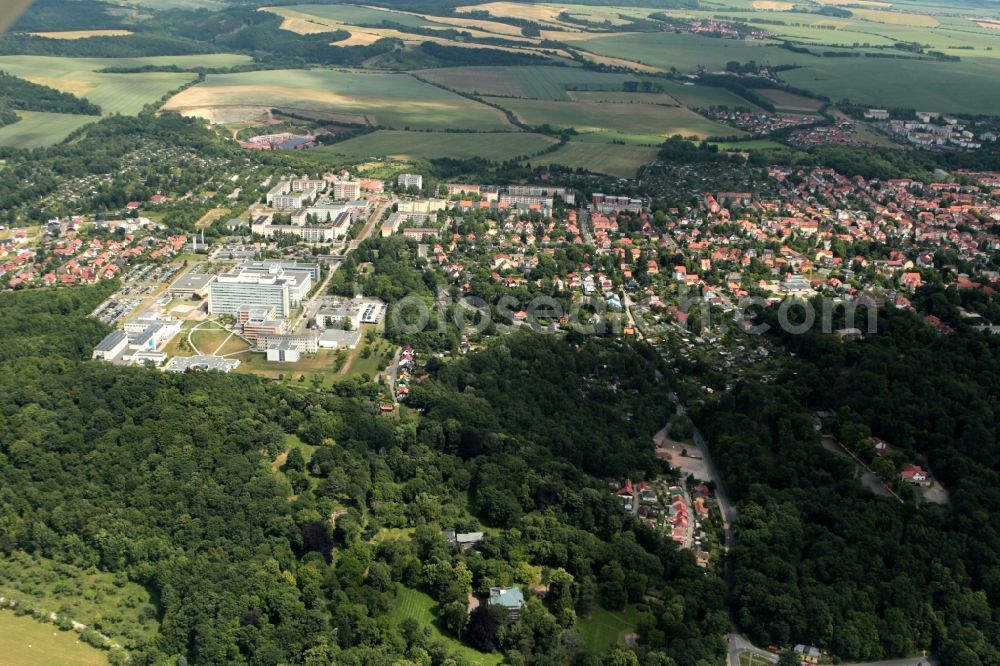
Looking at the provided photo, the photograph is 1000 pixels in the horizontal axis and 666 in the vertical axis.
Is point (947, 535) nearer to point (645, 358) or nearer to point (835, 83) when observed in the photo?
point (645, 358)

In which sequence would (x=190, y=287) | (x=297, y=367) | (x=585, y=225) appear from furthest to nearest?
(x=585, y=225) < (x=190, y=287) < (x=297, y=367)

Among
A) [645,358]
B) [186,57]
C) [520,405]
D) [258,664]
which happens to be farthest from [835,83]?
[258,664]

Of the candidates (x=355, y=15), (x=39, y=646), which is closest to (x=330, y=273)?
(x=39, y=646)

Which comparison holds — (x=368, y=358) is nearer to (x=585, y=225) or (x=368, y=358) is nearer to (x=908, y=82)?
(x=585, y=225)

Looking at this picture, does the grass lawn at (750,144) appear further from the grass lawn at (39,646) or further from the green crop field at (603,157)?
the grass lawn at (39,646)

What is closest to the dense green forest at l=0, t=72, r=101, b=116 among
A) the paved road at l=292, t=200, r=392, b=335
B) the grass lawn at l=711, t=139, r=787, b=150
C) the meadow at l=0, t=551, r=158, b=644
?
the paved road at l=292, t=200, r=392, b=335

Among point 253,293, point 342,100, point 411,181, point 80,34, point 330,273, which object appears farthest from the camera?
point 80,34

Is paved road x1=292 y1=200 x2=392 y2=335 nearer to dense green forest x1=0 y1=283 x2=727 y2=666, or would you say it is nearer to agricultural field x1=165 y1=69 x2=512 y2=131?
dense green forest x1=0 y1=283 x2=727 y2=666

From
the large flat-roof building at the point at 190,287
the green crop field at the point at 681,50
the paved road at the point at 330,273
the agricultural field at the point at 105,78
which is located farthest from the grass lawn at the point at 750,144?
the agricultural field at the point at 105,78
